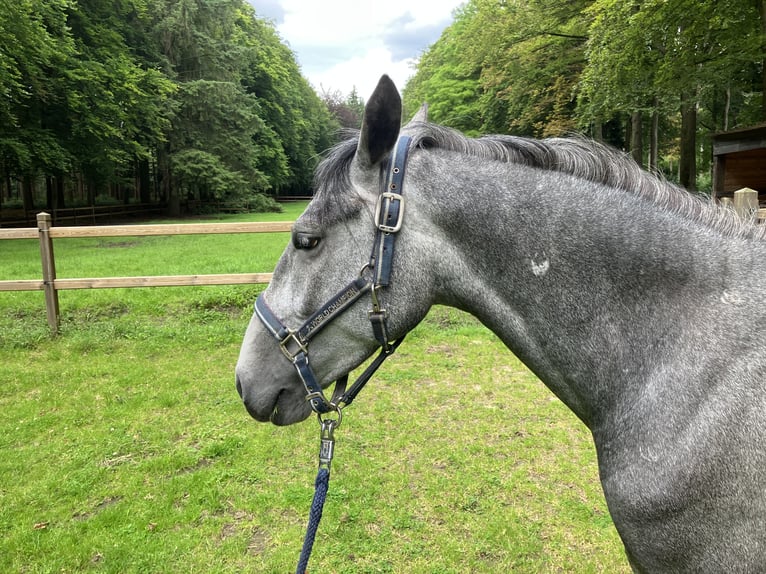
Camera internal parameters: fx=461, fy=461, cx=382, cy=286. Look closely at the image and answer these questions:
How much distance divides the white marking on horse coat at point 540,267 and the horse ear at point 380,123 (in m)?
0.60

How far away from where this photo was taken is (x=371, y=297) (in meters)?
1.53

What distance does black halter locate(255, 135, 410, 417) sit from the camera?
1.49 m

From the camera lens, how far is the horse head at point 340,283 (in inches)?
59.4

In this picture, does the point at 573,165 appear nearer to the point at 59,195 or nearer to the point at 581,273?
the point at 581,273

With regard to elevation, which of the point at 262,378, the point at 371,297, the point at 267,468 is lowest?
the point at 267,468

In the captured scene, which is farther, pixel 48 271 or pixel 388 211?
pixel 48 271

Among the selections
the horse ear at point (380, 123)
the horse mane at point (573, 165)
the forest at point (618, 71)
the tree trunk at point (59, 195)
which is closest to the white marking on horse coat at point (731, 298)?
the horse mane at point (573, 165)

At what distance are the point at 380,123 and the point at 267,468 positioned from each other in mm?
3196

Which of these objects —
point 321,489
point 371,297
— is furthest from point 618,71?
point 321,489

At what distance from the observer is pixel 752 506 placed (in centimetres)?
121

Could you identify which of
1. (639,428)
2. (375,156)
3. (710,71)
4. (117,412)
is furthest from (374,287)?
(710,71)

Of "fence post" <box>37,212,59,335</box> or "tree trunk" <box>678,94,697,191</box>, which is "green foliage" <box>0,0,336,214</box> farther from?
"tree trunk" <box>678,94,697,191</box>

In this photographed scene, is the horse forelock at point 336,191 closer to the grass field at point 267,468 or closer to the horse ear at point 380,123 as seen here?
the horse ear at point 380,123

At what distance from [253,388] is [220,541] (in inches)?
76.8
